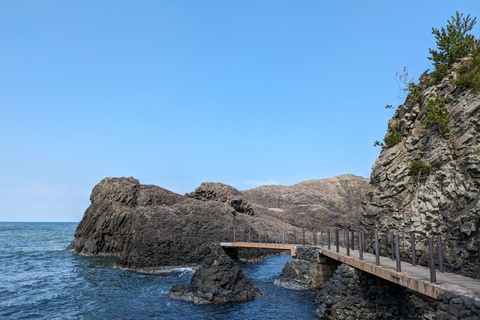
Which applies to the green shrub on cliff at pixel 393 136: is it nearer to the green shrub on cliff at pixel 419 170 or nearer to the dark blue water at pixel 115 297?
the green shrub on cliff at pixel 419 170

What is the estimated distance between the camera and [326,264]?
25.0 metres

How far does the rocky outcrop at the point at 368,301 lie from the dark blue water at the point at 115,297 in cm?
155

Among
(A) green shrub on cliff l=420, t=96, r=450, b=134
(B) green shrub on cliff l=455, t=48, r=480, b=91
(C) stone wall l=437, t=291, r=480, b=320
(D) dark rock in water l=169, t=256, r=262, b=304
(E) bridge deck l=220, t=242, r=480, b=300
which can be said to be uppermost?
(B) green shrub on cliff l=455, t=48, r=480, b=91

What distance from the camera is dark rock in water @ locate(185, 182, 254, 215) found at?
2108 inches

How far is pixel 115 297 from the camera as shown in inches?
889

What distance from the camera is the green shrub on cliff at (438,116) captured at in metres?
19.5

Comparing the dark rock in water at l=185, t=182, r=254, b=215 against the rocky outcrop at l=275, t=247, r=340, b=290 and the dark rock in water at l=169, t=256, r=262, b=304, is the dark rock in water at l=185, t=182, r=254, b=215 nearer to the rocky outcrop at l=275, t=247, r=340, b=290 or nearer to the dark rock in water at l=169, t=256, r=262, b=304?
the rocky outcrop at l=275, t=247, r=340, b=290

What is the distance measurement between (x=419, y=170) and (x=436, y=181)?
1873mm

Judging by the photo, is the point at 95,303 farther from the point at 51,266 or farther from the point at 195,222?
the point at 51,266

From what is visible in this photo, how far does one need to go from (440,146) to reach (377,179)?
590 cm

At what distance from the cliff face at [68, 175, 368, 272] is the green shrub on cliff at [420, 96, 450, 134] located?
19689 mm

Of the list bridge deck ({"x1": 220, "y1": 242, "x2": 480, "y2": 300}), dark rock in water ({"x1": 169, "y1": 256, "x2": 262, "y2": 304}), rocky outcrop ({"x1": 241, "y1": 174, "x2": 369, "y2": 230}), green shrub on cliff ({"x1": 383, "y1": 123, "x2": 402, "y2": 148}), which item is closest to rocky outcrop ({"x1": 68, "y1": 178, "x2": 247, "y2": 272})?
dark rock in water ({"x1": 169, "y1": 256, "x2": 262, "y2": 304})

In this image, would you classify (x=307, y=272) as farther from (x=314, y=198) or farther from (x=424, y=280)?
(x=314, y=198)

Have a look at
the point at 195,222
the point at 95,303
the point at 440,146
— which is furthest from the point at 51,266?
the point at 440,146
